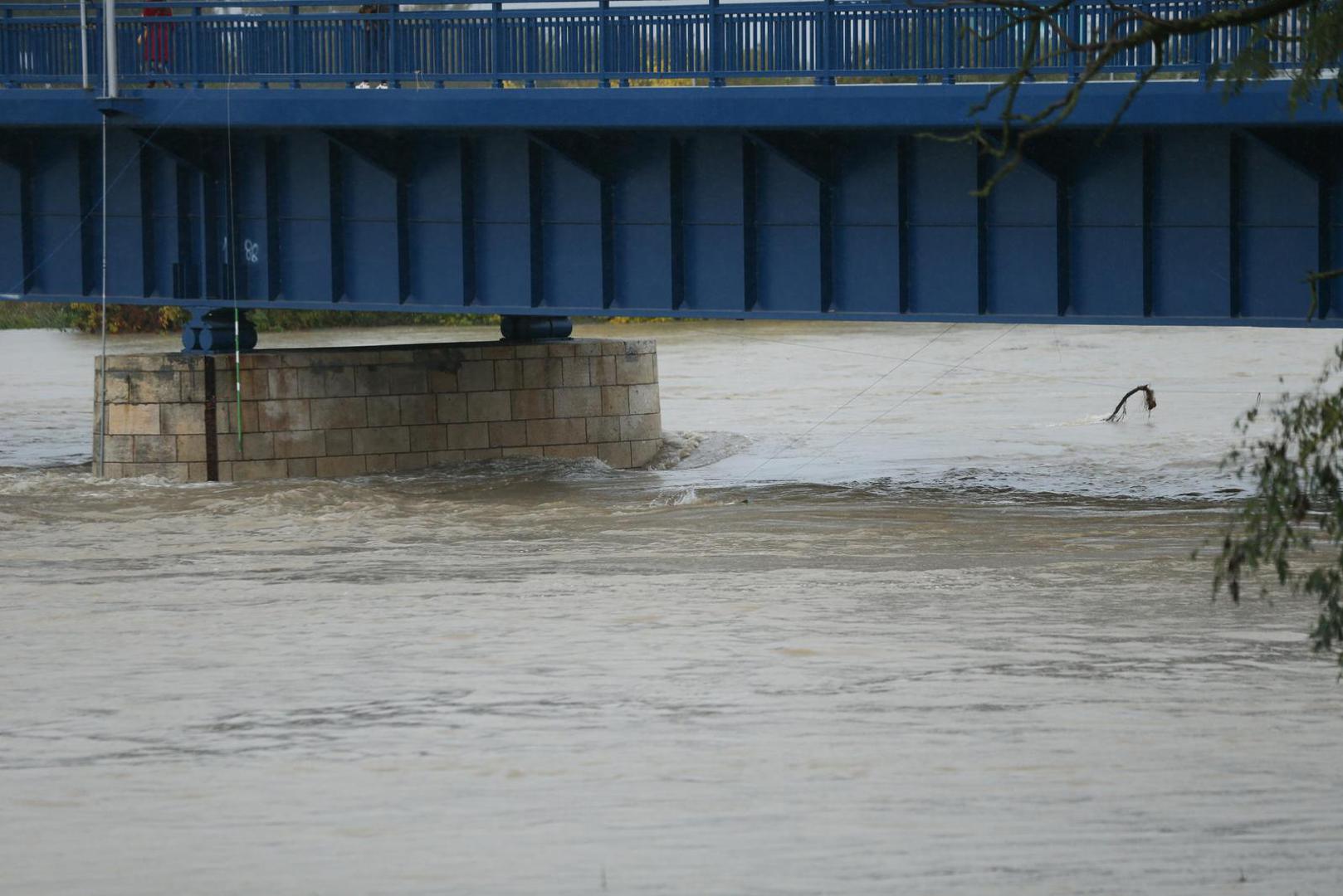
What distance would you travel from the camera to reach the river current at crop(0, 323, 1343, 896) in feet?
39.3

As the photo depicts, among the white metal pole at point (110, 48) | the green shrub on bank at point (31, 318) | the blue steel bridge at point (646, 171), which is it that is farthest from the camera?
the green shrub on bank at point (31, 318)

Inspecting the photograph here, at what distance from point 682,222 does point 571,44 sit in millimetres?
2528

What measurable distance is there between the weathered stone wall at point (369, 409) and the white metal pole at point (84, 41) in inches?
155

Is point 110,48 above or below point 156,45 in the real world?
below

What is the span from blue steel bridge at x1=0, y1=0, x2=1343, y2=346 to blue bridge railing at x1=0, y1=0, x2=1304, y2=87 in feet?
0.12

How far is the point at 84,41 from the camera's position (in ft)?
88.9

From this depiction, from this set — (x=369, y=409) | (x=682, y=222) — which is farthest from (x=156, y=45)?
(x=682, y=222)

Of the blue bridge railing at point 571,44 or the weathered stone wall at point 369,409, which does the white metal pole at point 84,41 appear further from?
the weathered stone wall at point 369,409

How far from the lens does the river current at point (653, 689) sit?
12.0 m

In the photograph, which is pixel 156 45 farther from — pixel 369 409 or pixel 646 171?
pixel 646 171

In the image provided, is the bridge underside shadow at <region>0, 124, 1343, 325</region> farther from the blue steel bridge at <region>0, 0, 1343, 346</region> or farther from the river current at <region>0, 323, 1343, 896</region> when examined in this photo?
the river current at <region>0, 323, 1343, 896</region>

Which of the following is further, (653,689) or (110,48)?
(110,48)

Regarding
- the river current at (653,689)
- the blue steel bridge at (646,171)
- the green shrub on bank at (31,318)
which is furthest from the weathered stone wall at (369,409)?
the green shrub on bank at (31,318)

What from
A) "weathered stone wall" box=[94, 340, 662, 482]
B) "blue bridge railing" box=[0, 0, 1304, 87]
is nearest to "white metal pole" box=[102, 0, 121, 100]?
"blue bridge railing" box=[0, 0, 1304, 87]
